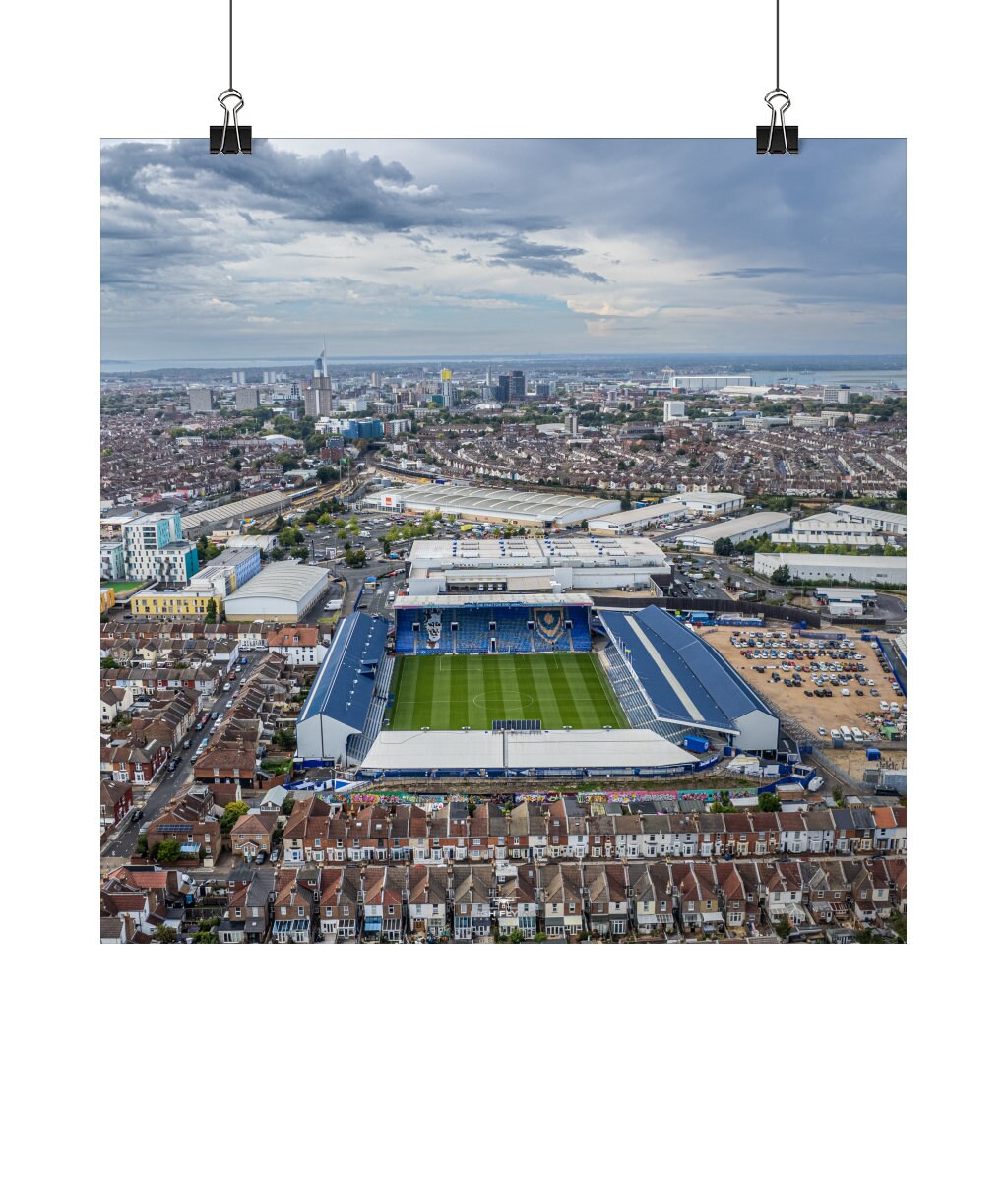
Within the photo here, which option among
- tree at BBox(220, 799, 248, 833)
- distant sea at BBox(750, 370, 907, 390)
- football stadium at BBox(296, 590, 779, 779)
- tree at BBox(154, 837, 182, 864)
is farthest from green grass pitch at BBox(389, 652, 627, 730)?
distant sea at BBox(750, 370, 907, 390)

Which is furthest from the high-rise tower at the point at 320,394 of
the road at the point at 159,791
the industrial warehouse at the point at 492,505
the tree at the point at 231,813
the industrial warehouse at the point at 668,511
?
the tree at the point at 231,813

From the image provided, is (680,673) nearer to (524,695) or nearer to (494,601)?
(524,695)

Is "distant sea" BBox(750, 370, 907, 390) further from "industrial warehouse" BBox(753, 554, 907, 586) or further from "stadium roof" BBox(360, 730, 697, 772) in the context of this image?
"stadium roof" BBox(360, 730, 697, 772)

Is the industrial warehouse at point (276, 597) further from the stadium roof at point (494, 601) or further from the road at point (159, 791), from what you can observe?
the road at point (159, 791)

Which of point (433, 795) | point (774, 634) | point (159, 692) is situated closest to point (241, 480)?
point (159, 692)

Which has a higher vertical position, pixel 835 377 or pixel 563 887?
pixel 835 377

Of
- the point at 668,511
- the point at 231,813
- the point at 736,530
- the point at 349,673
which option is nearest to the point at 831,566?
the point at 736,530
